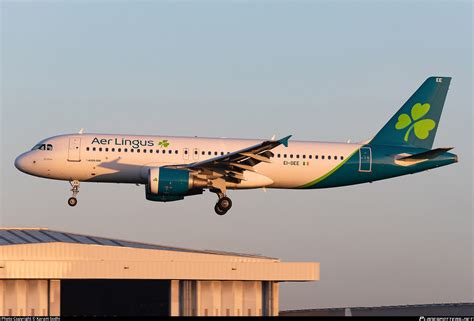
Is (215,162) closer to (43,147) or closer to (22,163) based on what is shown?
(43,147)

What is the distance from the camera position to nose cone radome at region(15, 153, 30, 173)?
207 feet

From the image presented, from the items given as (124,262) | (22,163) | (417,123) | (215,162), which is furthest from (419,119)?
(22,163)

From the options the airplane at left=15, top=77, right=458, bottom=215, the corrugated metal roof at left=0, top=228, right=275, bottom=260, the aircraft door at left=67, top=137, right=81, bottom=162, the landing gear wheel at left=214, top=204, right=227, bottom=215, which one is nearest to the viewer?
the corrugated metal roof at left=0, top=228, right=275, bottom=260

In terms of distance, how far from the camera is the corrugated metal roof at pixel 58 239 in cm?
5788

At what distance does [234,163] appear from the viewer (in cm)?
6206

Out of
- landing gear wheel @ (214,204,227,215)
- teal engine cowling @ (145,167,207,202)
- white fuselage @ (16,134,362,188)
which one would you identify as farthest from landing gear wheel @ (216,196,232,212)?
teal engine cowling @ (145,167,207,202)

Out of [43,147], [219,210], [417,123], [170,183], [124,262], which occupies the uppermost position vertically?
[417,123]

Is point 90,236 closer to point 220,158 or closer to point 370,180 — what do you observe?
point 220,158

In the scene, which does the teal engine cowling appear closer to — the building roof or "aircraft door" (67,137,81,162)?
the building roof

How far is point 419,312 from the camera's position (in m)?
74.8

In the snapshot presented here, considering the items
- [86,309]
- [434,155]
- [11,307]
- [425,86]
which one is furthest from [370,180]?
[11,307]

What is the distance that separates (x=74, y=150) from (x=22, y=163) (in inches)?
143

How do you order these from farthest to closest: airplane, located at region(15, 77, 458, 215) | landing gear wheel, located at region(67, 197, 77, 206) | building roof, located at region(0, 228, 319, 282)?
landing gear wheel, located at region(67, 197, 77, 206) < airplane, located at region(15, 77, 458, 215) < building roof, located at region(0, 228, 319, 282)

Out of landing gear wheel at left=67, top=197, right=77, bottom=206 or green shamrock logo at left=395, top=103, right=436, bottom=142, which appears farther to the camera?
green shamrock logo at left=395, top=103, right=436, bottom=142
